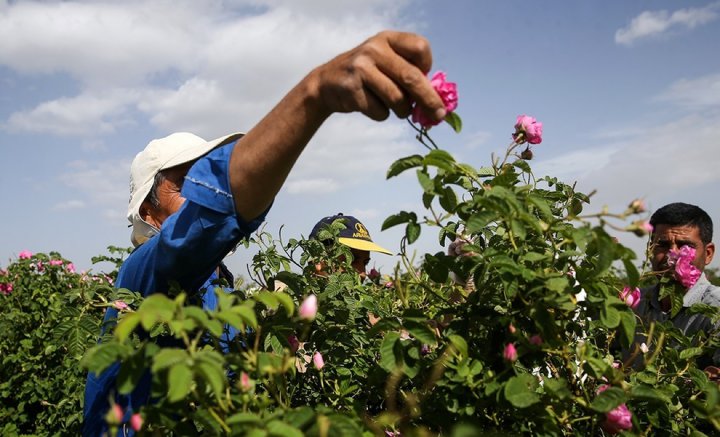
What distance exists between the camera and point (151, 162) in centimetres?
221

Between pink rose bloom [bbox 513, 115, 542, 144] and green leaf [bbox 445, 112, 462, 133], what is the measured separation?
529mm

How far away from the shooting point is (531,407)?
1.20m

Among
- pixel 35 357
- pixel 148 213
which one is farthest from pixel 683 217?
pixel 35 357

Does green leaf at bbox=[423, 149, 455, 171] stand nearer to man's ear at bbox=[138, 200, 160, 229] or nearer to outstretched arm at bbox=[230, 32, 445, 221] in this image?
outstretched arm at bbox=[230, 32, 445, 221]

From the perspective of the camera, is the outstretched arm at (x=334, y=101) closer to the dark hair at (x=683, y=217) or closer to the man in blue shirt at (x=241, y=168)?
the man in blue shirt at (x=241, y=168)

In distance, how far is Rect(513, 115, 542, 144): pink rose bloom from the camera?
65.6 inches

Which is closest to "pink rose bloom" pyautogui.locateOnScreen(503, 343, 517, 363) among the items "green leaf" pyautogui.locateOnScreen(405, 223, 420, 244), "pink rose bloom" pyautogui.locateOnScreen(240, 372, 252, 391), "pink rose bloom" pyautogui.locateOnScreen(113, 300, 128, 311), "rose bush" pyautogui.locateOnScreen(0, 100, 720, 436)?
"rose bush" pyautogui.locateOnScreen(0, 100, 720, 436)

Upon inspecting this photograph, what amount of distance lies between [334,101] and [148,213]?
4.46 feet

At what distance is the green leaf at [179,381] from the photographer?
79 cm

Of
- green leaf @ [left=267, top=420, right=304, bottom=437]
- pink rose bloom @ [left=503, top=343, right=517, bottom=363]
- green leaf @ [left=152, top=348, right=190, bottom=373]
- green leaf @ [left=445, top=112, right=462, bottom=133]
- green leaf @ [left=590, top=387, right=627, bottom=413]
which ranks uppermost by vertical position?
green leaf @ [left=445, top=112, right=462, bottom=133]

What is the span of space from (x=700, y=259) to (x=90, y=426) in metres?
3.57

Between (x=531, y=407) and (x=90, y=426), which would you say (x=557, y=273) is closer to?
(x=531, y=407)

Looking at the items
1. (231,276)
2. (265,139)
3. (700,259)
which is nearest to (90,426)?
(231,276)

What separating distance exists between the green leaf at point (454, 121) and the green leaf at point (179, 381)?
69 centimetres
